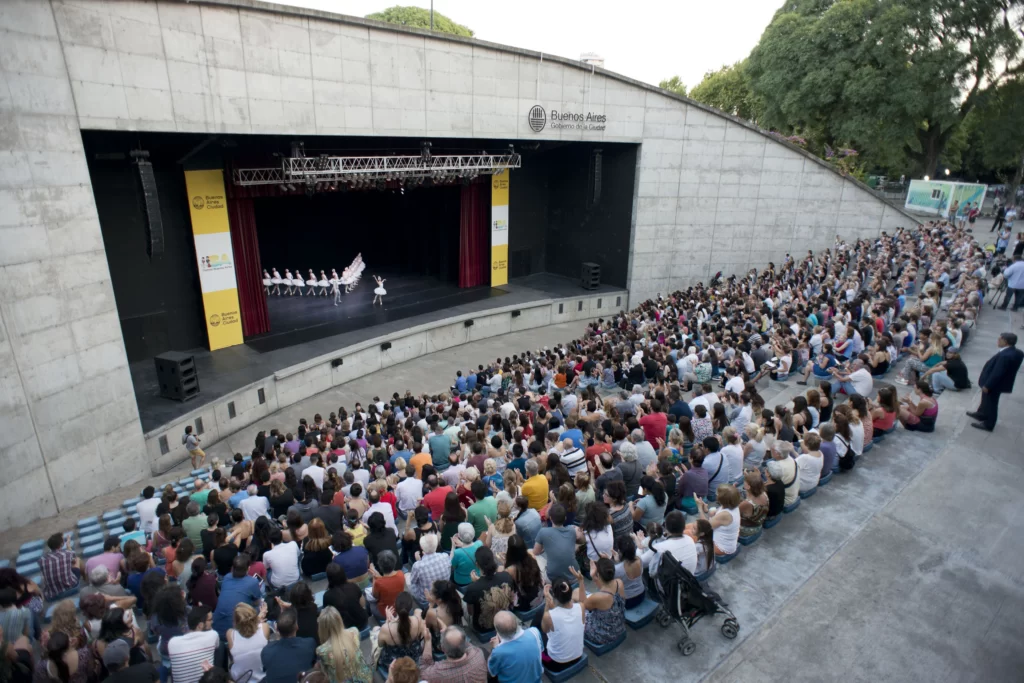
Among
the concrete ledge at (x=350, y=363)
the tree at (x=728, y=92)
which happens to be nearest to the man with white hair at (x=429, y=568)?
the concrete ledge at (x=350, y=363)

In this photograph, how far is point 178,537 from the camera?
528cm

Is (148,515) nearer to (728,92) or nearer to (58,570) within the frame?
(58,570)

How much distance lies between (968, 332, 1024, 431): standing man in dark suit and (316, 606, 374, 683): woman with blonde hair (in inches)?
310

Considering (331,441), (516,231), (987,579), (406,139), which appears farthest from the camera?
(516,231)

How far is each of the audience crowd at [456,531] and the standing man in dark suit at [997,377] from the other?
766 mm

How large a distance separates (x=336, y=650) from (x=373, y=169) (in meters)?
12.7

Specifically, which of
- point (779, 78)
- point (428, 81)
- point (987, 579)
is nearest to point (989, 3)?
point (779, 78)

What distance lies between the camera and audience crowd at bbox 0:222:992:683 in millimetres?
4066

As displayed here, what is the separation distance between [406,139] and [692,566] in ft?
47.5

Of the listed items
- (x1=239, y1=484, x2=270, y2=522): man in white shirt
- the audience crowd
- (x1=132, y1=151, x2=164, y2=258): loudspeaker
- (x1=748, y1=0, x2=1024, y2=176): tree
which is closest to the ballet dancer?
(x1=132, y1=151, x2=164, y2=258): loudspeaker

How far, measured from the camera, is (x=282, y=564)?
511cm

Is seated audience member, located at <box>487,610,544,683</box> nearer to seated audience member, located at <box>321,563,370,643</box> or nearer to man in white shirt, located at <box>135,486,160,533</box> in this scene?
seated audience member, located at <box>321,563,370,643</box>

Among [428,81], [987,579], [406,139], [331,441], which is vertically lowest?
[331,441]

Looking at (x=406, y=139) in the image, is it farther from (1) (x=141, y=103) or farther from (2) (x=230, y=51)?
(1) (x=141, y=103)
